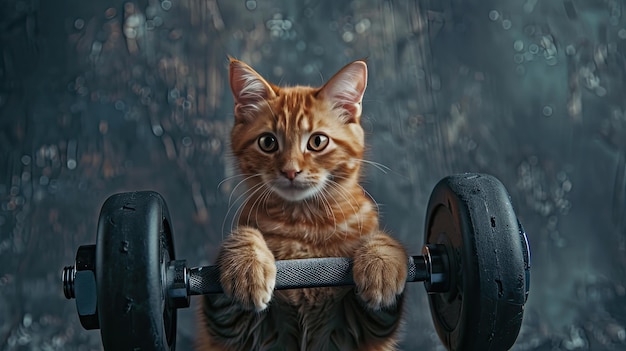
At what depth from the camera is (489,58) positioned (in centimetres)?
196

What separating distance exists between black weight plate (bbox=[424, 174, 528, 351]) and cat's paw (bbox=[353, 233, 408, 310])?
0.07 metres

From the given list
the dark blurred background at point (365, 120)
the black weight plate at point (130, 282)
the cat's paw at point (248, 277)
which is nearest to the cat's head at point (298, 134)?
the cat's paw at point (248, 277)

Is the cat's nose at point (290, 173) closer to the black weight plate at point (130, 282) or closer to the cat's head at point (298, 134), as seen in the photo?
the cat's head at point (298, 134)

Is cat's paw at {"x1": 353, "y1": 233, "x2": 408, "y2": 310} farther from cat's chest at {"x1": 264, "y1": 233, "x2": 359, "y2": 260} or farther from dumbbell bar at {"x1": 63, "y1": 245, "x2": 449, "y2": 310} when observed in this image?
cat's chest at {"x1": 264, "y1": 233, "x2": 359, "y2": 260}

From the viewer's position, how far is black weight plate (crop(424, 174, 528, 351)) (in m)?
0.88

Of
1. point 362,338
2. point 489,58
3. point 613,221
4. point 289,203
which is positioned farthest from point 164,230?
point 613,221

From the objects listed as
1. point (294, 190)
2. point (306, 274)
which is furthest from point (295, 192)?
point (306, 274)

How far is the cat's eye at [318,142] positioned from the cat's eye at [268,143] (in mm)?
56

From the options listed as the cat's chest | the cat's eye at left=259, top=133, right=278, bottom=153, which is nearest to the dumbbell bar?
the cat's chest

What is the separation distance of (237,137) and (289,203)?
0.16 m

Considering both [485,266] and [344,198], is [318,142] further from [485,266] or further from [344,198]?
[485,266]

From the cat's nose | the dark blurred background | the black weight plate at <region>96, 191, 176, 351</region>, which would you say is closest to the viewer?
the black weight plate at <region>96, 191, 176, 351</region>

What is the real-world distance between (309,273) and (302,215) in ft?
0.66

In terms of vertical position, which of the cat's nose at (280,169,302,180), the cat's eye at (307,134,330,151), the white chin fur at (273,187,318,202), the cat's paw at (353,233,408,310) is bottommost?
the cat's paw at (353,233,408,310)
